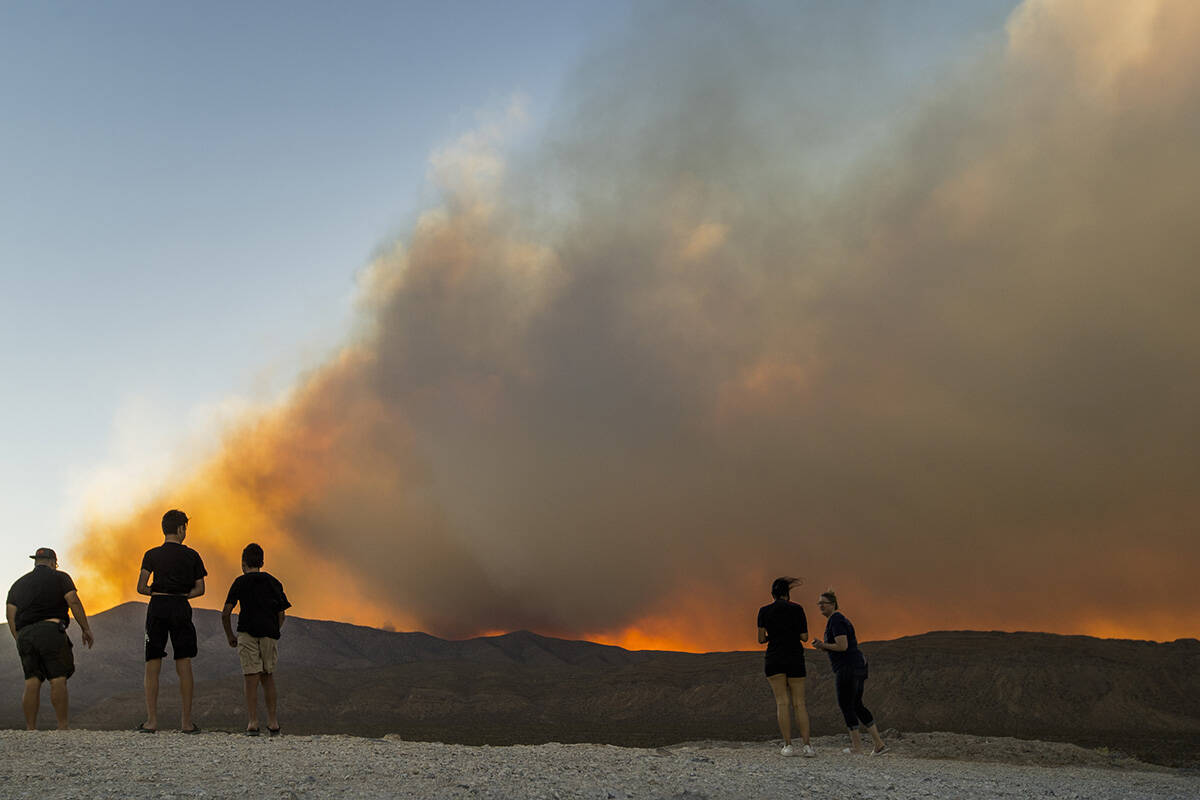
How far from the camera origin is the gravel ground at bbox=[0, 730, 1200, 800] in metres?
8.05

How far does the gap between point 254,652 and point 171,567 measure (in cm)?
148

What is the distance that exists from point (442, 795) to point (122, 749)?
3816 mm

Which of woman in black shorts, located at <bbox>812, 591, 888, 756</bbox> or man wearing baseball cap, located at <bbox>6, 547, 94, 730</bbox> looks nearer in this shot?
man wearing baseball cap, located at <bbox>6, 547, 94, 730</bbox>

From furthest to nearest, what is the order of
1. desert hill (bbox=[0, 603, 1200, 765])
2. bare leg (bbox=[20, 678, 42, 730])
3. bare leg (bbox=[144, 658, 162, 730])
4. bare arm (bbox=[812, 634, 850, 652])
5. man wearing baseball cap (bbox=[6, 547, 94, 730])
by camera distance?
desert hill (bbox=[0, 603, 1200, 765])
bare arm (bbox=[812, 634, 850, 652])
man wearing baseball cap (bbox=[6, 547, 94, 730])
bare leg (bbox=[20, 678, 42, 730])
bare leg (bbox=[144, 658, 162, 730])

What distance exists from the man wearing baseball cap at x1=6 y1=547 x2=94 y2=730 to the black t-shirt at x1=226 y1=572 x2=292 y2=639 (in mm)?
2032

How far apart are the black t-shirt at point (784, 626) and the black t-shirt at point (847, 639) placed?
1.55m

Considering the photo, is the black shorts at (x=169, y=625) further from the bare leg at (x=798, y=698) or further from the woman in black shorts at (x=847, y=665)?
the woman in black shorts at (x=847, y=665)

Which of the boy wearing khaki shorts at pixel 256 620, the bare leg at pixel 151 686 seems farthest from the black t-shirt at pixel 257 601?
the bare leg at pixel 151 686

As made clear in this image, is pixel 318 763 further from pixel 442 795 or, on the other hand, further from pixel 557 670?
pixel 557 670

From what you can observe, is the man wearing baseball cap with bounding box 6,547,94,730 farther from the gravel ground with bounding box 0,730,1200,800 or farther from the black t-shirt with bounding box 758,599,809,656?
the black t-shirt with bounding box 758,599,809,656

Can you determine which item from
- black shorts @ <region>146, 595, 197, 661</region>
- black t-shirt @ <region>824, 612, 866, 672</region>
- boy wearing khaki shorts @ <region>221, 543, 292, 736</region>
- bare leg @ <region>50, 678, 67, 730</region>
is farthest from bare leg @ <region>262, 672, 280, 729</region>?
black t-shirt @ <region>824, 612, 866, 672</region>

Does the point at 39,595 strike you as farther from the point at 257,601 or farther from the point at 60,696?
the point at 257,601

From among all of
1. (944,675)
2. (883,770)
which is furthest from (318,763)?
(944,675)

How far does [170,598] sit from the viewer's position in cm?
1191
